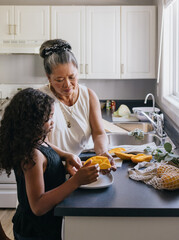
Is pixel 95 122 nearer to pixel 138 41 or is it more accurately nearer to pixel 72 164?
pixel 72 164

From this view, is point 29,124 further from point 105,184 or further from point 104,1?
point 104,1

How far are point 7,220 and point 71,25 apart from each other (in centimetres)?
208

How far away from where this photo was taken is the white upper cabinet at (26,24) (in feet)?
13.1

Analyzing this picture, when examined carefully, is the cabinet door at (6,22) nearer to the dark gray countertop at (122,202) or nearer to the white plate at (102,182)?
the white plate at (102,182)

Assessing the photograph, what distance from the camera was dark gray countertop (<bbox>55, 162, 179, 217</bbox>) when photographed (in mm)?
1307

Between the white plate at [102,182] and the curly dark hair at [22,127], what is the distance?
0.28 metres

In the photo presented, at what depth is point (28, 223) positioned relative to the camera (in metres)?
1.51

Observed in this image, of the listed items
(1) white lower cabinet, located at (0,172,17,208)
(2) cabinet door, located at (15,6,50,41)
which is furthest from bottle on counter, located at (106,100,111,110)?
(1) white lower cabinet, located at (0,172,17,208)

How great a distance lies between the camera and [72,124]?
2.13 metres


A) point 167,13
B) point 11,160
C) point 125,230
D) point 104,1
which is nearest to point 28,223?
point 11,160

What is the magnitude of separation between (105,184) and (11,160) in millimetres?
391

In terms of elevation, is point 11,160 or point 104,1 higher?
point 104,1

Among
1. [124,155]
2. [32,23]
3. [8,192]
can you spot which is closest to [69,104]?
[124,155]

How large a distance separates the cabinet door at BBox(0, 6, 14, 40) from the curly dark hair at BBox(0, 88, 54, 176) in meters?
2.76
